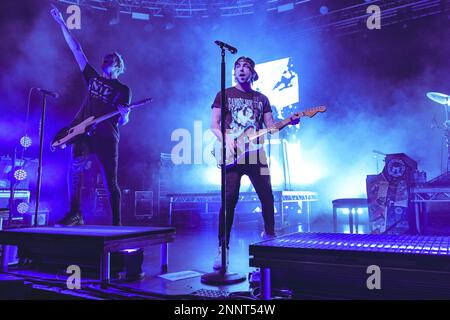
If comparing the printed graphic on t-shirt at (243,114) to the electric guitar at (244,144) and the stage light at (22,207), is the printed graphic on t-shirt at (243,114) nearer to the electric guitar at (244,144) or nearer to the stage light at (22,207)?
the electric guitar at (244,144)

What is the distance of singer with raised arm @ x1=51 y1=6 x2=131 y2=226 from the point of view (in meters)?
3.57

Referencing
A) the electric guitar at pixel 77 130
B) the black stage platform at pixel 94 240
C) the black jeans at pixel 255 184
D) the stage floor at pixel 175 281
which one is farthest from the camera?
the electric guitar at pixel 77 130

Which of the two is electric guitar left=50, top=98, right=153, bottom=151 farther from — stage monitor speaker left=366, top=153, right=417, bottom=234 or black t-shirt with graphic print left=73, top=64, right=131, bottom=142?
stage monitor speaker left=366, top=153, right=417, bottom=234

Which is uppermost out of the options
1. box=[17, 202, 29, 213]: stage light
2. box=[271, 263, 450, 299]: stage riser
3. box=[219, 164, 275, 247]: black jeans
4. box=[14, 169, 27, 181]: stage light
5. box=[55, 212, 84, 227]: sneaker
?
box=[14, 169, 27, 181]: stage light

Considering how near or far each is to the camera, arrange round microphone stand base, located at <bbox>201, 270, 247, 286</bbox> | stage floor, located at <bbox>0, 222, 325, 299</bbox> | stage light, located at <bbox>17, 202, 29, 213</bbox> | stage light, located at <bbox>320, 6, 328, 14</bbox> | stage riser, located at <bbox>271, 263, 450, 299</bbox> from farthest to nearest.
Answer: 1. stage light, located at <bbox>320, 6, 328, 14</bbox>
2. stage light, located at <bbox>17, 202, 29, 213</bbox>
3. round microphone stand base, located at <bbox>201, 270, 247, 286</bbox>
4. stage floor, located at <bbox>0, 222, 325, 299</bbox>
5. stage riser, located at <bbox>271, 263, 450, 299</bbox>

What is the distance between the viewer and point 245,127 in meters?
3.36

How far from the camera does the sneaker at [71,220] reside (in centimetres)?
350

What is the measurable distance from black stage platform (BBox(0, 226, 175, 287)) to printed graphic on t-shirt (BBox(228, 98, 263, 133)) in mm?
1172

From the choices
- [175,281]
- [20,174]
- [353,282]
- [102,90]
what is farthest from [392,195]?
[20,174]

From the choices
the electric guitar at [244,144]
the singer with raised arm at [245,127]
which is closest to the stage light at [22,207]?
the singer with raised arm at [245,127]

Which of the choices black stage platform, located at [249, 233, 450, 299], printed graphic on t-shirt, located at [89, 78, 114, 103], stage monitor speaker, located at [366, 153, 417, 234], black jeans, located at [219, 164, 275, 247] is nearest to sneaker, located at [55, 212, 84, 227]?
printed graphic on t-shirt, located at [89, 78, 114, 103]

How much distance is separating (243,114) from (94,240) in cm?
176

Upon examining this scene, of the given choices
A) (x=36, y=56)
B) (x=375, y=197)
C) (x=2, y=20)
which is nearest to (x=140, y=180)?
(x=36, y=56)

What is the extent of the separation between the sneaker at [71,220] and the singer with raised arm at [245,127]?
1509mm
